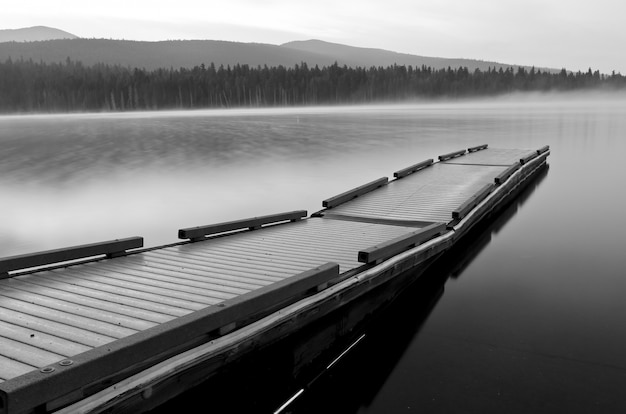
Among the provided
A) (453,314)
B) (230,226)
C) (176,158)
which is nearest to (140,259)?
(230,226)

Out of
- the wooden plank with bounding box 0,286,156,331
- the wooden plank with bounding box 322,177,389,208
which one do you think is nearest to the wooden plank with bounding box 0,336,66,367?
the wooden plank with bounding box 0,286,156,331

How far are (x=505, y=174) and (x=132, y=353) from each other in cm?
1347

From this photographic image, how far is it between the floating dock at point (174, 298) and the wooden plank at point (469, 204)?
4 cm

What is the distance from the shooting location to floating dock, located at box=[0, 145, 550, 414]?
3553 millimetres

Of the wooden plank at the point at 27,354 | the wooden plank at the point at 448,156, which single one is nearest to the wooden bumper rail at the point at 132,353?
the wooden plank at the point at 27,354

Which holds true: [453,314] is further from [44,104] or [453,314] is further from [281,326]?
[44,104]

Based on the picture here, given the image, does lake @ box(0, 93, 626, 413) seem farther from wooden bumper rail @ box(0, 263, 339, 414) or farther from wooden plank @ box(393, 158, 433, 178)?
wooden plank @ box(393, 158, 433, 178)

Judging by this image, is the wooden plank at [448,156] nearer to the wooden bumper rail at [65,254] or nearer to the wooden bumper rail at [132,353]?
the wooden bumper rail at [65,254]

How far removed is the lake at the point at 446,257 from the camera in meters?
5.38

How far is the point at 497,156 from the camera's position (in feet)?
69.8

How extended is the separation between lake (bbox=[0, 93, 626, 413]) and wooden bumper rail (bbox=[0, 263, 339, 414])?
30.0 inches

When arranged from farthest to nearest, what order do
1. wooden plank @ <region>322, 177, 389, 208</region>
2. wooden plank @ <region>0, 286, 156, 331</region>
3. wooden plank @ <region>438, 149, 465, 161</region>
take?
wooden plank @ <region>438, 149, 465, 161</region>, wooden plank @ <region>322, 177, 389, 208</region>, wooden plank @ <region>0, 286, 156, 331</region>

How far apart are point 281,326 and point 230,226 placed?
3921mm

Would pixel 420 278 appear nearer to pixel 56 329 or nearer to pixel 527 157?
pixel 56 329
